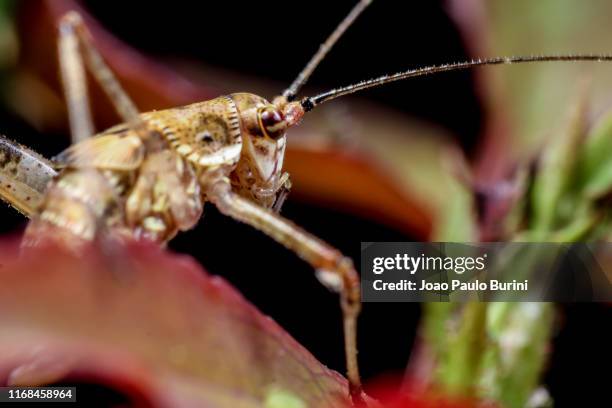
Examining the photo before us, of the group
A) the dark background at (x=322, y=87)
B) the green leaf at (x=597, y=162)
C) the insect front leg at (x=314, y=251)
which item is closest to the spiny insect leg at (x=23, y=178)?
the dark background at (x=322, y=87)

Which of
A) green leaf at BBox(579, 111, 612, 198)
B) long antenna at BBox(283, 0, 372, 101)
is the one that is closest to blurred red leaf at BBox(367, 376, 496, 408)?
green leaf at BBox(579, 111, 612, 198)

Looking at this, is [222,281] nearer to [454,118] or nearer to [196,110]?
[196,110]

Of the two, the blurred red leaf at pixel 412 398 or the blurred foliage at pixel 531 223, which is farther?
the blurred foliage at pixel 531 223

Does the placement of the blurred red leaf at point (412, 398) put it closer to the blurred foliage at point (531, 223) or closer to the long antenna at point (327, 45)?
the blurred foliage at point (531, 223)

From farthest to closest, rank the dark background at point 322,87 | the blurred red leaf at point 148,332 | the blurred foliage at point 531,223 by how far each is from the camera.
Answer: the dark background at point 322,87, the blurred foliage at point 531,223, the blurred red leaf at point 148,332

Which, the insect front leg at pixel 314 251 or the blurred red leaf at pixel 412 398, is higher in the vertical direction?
the insect front leg at pixel 314 251

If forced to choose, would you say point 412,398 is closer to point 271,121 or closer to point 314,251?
point 314,251

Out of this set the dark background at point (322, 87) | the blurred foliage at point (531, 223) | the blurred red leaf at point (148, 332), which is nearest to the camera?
the blurred red leaf at point (148, 332)
